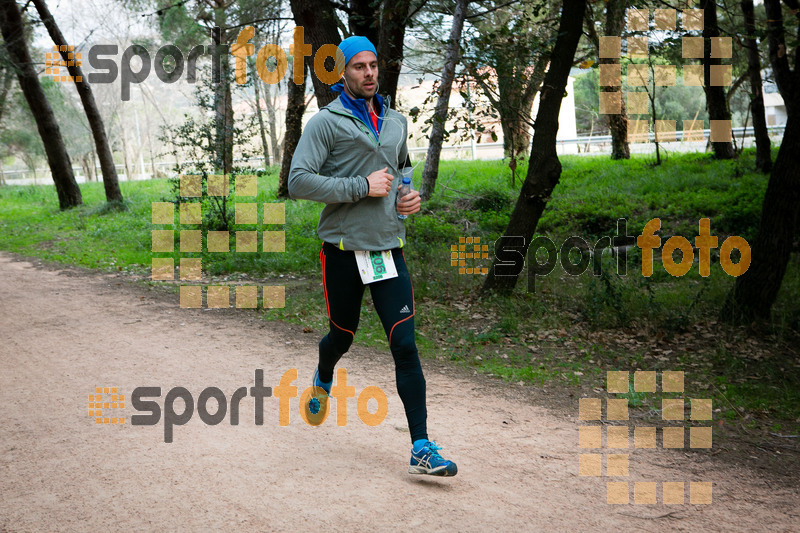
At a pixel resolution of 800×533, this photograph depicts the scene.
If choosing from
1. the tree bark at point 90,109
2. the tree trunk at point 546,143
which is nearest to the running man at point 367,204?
the tree trunk at point 546,143

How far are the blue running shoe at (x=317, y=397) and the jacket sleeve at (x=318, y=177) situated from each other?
1480 millimetres

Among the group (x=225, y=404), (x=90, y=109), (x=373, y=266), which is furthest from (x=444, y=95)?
(x=90, y=109)

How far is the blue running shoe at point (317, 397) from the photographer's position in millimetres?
4695

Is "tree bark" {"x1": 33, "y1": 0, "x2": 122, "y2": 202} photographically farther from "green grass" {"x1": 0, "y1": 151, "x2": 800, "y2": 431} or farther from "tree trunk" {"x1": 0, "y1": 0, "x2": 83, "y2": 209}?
"green grass" {"x1": 0, "y1": 151, "x2": 800, "y2": 431}

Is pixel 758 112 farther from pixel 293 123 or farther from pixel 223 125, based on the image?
pixel 293 123

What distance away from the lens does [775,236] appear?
7289mm

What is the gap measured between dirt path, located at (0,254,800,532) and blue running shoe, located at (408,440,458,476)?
0.35ft

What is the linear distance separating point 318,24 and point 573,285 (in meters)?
5.33

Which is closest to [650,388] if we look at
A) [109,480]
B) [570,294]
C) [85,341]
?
[570,294]

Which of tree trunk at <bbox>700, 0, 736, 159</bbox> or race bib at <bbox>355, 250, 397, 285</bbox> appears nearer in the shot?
race bib at <bbox>355, 250, 397, 285</bbox>

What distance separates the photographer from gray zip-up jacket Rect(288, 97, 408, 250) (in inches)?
149

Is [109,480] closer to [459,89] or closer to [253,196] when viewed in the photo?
[459,89]

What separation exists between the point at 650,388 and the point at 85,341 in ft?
18.7
